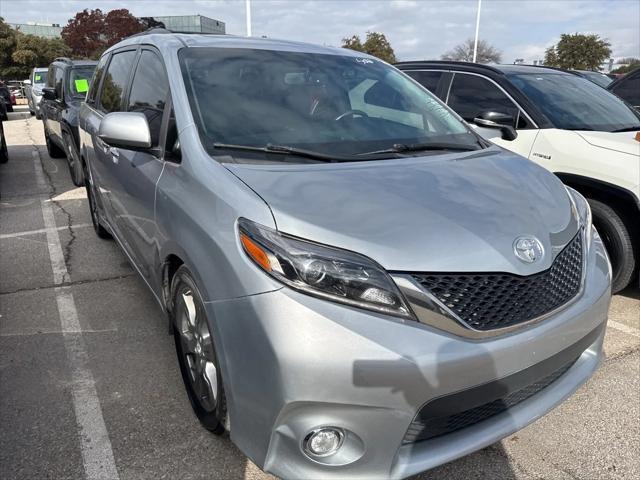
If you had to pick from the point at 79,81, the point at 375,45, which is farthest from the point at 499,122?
the point at 375,45

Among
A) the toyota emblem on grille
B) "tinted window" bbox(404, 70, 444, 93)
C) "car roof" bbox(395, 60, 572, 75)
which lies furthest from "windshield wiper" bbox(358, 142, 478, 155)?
"tinted window" bbox(404, 70, 444, 93)

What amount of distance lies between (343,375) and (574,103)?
407 centimetres

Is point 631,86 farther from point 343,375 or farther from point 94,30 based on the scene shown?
point 94,30

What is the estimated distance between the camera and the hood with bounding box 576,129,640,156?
12.4ft

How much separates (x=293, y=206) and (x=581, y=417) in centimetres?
193

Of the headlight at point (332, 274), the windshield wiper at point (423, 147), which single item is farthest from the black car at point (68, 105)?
the headlight at point (332, 274)

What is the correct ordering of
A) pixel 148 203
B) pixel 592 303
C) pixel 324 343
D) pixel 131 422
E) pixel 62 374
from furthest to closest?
1. pixel 62 374
2. pixel 148 203
3. pixel 131 422
4. pixel 592 303
5. pixel 324 343

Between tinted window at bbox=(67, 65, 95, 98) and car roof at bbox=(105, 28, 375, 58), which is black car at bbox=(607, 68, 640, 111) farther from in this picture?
tinted window at bbox=(67, 65, 95, 98)

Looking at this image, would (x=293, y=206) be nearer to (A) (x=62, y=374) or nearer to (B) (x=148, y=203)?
(B) (x=148, y=203)

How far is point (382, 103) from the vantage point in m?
3.13

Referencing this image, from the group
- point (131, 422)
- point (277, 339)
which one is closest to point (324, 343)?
point (277, 339)

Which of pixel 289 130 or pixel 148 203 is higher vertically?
pixel 289 130

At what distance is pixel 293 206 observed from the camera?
1930mm

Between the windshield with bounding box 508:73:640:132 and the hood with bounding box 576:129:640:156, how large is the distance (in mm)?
209
